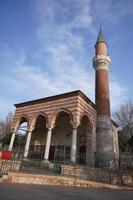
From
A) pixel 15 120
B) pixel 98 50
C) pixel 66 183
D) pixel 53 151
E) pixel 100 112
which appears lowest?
pixel 66 183

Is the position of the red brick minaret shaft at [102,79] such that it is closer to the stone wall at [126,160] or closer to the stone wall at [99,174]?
the stone wall at [126,160]

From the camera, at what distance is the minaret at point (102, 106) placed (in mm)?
18422

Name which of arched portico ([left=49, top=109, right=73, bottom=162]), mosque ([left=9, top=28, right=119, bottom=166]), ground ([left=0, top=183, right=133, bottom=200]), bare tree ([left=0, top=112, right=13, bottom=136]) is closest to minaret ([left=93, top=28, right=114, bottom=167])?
mosque ([left=9, top=28, right=119, bottom=166])

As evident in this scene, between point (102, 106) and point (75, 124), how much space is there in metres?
5.67

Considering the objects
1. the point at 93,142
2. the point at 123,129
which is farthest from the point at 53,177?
the point at 123,129

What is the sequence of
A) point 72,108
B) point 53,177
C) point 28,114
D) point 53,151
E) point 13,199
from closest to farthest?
point 13,199 → point 53,177 → point 72,108 → point 28,114 → point 53,151

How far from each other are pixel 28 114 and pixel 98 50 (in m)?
13.1

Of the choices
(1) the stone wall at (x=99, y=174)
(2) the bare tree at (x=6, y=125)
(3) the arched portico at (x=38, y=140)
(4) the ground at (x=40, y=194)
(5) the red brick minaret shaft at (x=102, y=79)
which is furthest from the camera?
(2) the bare tree at (x=6, y=125)

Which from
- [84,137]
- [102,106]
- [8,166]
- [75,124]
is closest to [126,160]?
[84,137]

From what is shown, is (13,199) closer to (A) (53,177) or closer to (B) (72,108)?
(A) (53,177)

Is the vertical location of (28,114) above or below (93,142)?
above

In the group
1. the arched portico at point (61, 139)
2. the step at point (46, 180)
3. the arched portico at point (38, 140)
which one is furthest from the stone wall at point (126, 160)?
the step at point (46, 180)

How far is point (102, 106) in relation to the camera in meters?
20.5

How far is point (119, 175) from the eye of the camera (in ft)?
43.9
